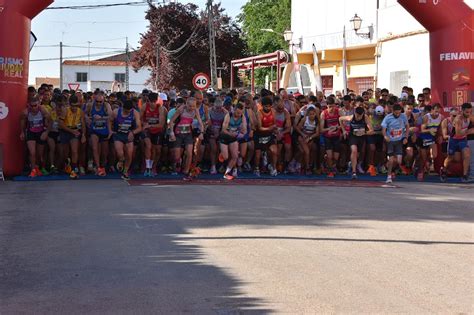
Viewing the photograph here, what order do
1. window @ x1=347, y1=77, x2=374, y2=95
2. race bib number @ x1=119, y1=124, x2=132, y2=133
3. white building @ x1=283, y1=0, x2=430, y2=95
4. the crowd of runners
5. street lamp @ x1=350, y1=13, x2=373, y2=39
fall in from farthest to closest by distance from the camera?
window @ x1=347, y1=77, x2=374, y2=95, street lamp @ x1=350, y1=13, x2=373, y2=39, white building @ x1=283, y1=0, x2=430, y2=95, the crowd of runners, race bib number @ x1=119, y1=124, x2=132, y2=133

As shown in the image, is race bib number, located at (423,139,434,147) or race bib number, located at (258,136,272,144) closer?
race bib number, located at (258,136,272,144)

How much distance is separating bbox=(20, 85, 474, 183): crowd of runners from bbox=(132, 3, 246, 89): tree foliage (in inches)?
1443

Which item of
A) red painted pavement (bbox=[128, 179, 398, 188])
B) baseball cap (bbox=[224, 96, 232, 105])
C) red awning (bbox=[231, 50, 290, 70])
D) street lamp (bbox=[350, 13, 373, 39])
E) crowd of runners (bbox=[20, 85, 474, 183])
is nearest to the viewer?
red painted pavement (bbox=[128, 179, 398, 188])

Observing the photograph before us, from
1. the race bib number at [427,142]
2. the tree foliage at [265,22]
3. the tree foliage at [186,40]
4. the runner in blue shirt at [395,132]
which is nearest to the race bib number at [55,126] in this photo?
the runner in blue shirt at [395,132]

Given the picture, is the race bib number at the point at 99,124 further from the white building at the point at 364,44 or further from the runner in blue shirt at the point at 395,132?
the white building at the point at 364,44

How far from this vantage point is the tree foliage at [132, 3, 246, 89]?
54.2 m

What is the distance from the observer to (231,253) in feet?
27.0

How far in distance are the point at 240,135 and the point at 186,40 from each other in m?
39.3

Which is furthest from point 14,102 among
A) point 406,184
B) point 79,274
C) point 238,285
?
point 238,285

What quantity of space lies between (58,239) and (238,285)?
3.02 meters

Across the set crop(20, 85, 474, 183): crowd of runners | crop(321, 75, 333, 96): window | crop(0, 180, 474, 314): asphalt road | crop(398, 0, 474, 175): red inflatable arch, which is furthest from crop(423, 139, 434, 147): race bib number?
crop(321, 75, 333, 96): window

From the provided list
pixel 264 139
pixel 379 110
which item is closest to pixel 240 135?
pixel 264 139

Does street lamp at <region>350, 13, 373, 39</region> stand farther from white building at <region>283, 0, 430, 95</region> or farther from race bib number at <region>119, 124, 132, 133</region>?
race bib number at <region>119, 124, 132, 133</region>

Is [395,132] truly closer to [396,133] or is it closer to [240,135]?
[396,133]
